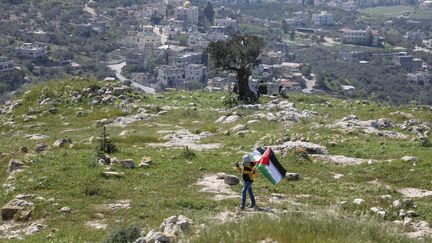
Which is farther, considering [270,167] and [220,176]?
[220,176]

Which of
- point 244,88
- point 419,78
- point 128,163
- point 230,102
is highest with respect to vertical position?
point 128,163

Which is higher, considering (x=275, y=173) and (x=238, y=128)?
(x=275, y=173)

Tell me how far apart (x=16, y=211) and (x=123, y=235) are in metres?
4.91

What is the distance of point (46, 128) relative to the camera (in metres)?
32.7

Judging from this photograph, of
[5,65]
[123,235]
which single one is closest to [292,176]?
[123,235]

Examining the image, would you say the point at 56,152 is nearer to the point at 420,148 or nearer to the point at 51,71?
the point at 420,148

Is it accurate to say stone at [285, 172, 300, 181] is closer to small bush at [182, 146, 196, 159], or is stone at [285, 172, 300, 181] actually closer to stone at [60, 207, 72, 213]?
small bush at [182, 146, 196, 159]

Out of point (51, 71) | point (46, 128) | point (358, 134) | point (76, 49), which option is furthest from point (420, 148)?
point (76, 49)

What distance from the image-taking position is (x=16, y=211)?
1560 cm

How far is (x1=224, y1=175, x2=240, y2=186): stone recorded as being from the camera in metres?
18.1

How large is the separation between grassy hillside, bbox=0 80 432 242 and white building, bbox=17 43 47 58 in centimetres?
10850

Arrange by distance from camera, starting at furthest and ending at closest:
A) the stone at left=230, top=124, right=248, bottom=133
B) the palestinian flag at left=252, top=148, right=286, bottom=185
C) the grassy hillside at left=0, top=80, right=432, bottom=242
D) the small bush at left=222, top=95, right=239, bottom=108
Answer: the small bush at left=222, top=95, right=239, bottom=108 < the stone at left=230, top=124, right=248, bottom=133 < the palestinian flag at left=252, top=148, right=286, bottom=185 < the grassy hillside at left=0, top=80, right=432, bottom=242

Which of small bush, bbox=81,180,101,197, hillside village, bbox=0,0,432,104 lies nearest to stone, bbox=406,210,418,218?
small bush, bbox=81,180,101,197

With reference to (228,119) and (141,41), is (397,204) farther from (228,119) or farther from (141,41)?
(141,41)
